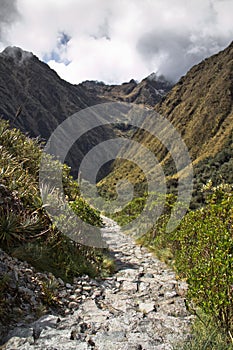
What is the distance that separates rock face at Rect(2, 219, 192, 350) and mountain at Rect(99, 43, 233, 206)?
5860 cm

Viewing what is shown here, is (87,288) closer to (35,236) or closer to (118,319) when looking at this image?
(118,319)

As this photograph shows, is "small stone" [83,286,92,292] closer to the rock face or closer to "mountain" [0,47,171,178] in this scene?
the rock face

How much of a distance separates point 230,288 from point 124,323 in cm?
181

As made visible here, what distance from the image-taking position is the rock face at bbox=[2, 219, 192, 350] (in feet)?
13.7

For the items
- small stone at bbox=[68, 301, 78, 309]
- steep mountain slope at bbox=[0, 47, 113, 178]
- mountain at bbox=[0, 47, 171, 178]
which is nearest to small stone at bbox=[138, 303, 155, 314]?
small stone at bbox=[68, 301, 78, 309]

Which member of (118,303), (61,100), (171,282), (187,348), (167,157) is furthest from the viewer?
(61,100)

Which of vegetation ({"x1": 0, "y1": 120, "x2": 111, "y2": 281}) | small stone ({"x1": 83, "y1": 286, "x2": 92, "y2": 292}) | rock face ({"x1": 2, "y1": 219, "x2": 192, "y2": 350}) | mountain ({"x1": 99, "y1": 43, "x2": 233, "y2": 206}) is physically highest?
mountain ({"x1": 99, "y1": 43, "x2": 233, "y2": 206})

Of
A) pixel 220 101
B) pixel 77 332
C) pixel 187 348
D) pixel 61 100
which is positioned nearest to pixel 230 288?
pixel 187 348

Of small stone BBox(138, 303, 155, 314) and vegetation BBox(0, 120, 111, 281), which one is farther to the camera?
vegetation BBox(0, 120, 111, 281)

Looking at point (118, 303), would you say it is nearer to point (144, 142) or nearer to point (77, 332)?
point (77, 332)

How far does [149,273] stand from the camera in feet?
26.9

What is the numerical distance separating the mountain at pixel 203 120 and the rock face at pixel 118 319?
58.6 m

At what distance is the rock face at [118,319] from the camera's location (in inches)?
164

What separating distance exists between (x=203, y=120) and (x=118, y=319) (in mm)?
102688
